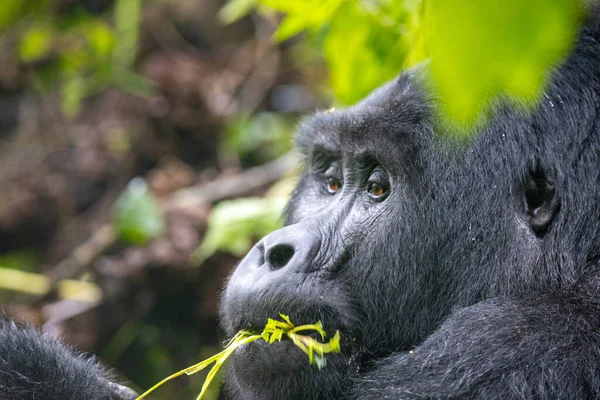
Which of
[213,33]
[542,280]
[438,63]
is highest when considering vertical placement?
[213,33]

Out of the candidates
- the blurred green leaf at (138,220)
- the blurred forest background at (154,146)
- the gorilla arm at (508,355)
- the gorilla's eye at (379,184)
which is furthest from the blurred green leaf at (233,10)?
the gorilla arm at (508,355)

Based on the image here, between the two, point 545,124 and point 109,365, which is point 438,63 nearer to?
point 545,124

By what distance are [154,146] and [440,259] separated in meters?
4.07

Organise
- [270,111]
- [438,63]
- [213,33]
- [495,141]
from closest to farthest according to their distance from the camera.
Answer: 1. [438,63]
2. [495,141]
3. [270,111]
4. [213,33]

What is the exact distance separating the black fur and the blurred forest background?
76cm

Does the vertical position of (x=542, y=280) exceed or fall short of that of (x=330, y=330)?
it exceeds it

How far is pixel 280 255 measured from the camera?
2.25 m

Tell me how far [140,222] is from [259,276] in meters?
2.78

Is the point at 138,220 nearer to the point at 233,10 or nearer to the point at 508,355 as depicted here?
the point at 233,10

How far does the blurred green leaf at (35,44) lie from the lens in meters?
5.92

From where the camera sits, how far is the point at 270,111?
698 centimetres

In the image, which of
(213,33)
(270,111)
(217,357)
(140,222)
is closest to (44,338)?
(217,357)

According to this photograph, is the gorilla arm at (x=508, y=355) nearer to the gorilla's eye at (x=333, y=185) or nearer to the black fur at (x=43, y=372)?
the gorilla's eye at (x=333, y=185)

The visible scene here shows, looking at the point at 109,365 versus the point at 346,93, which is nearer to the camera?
the point at 346,93
